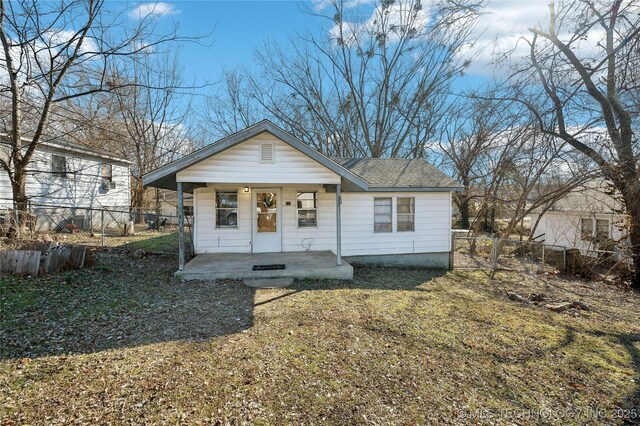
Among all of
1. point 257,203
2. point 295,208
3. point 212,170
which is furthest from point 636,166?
point 212,170

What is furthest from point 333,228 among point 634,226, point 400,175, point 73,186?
point 73,186

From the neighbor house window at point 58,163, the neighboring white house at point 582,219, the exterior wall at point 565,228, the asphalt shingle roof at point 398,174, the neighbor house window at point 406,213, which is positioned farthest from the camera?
the exterior wall at point 565,228

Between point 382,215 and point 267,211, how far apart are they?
Answer: 3832mm

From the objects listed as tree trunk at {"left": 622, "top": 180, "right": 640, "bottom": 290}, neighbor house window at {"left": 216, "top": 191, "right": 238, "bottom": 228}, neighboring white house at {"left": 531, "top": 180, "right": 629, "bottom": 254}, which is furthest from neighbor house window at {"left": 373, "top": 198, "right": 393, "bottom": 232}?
neighboring white house at {"left": 531, "top": 180, "right": 629, "bottom": 254}

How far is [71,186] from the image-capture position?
52.3 ft

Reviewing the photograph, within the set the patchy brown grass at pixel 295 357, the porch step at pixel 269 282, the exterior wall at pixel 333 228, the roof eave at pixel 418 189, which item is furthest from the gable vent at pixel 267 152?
the roof eave at pixel 418 189

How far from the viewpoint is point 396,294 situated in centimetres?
709

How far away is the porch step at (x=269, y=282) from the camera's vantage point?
6.97 metres

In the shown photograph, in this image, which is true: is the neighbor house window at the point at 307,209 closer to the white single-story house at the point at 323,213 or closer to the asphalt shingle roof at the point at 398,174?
the white single-story house at the point at 323,213

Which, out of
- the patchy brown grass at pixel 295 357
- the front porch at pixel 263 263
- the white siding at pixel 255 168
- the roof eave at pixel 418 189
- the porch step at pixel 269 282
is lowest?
the patchy brown grass at pixel 295 357

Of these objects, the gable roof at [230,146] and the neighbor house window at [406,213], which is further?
the neighbor house window at [406,213]

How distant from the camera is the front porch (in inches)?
287

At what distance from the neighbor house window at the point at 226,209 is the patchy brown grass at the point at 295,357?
2.79 m

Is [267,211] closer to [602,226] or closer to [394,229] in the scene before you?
[394,229]
